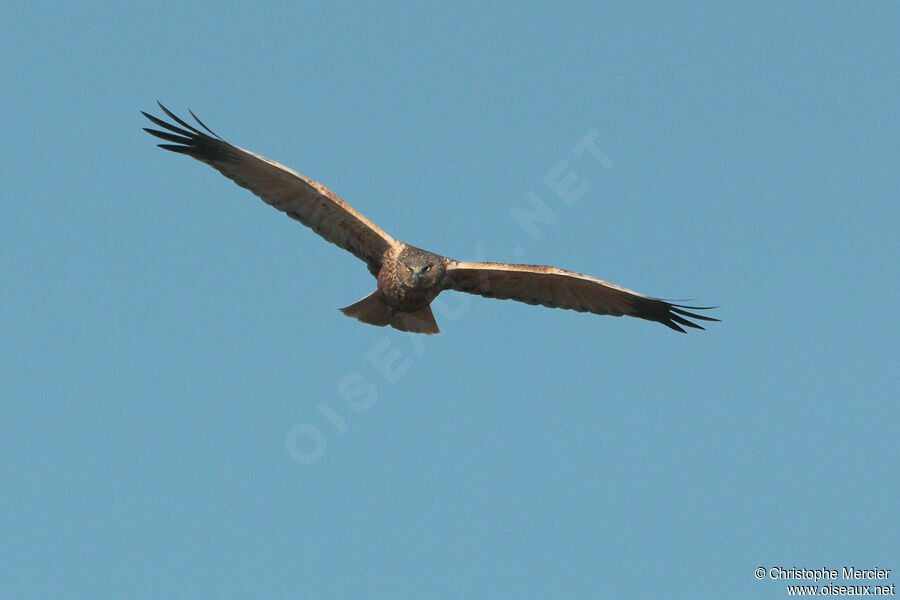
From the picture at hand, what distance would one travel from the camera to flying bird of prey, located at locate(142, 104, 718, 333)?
37.2ft

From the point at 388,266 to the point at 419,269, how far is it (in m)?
0.46

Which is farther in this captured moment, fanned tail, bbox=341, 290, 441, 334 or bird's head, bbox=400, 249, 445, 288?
fanned tail, bbox=341, 290, 441, 334

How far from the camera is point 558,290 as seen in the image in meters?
12.3

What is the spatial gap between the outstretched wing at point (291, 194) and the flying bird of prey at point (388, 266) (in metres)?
0.01

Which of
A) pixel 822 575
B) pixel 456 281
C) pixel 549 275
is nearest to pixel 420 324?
pixel 456 281

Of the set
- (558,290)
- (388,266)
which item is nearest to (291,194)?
(388,266)

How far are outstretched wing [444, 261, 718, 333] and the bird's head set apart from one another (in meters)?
0.32

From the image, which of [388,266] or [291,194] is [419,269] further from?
[291,194]

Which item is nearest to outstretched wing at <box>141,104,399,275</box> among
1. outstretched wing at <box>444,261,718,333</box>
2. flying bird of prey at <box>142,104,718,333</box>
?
flying bird of prey at <box>142,104,718,333</box>

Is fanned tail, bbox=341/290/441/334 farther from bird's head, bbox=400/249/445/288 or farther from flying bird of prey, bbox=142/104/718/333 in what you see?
bird's head, bbox=400/249/445/288

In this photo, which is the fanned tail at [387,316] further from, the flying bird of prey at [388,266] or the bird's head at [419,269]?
the bird's head at [419,269]

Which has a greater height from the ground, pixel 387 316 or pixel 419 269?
pixel 419 269

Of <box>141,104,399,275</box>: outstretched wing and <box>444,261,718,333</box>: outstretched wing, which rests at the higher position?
<box>444,261,718,333</box>: outstretched wing

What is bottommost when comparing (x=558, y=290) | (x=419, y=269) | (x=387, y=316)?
(x=387, y=316)
